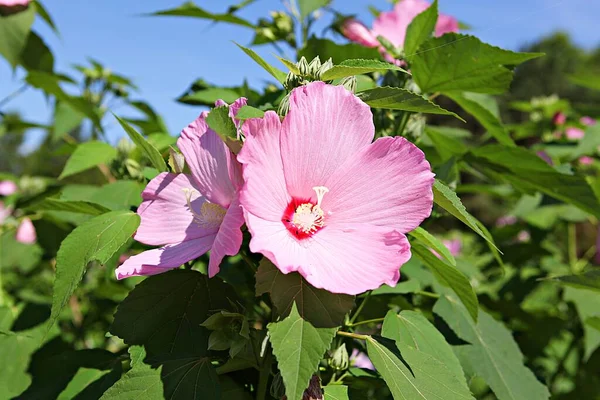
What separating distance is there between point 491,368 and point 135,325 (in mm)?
711

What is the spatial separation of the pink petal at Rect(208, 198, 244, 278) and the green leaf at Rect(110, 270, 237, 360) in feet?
0.42

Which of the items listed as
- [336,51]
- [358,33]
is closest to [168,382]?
[336,51]

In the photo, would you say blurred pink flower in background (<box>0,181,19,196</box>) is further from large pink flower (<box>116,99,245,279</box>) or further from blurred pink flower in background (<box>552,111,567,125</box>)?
blurred pink flower in background (<box>552,111,567,125</box>)

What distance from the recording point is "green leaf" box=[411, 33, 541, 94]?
1126 mm

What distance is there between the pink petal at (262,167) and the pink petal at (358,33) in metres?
0.84

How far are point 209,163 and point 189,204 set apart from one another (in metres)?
0.07

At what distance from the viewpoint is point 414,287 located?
115 cm

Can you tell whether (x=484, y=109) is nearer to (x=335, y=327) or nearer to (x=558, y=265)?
(x=335, y=327)

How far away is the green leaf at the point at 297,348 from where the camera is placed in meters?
0.68

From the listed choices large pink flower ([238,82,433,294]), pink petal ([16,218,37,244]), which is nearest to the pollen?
large pink flower ([238,82,433,294])

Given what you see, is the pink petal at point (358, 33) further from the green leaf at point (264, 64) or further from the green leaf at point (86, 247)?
the green leaf at point (86, 247)

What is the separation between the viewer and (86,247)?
2.86 ft

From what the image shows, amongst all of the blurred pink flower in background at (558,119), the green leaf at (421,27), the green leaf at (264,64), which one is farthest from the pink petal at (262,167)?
the blurred pink flower in background at (558,119)

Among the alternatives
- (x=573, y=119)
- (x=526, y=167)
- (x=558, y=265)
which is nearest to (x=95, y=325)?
(x=526, y=167)
